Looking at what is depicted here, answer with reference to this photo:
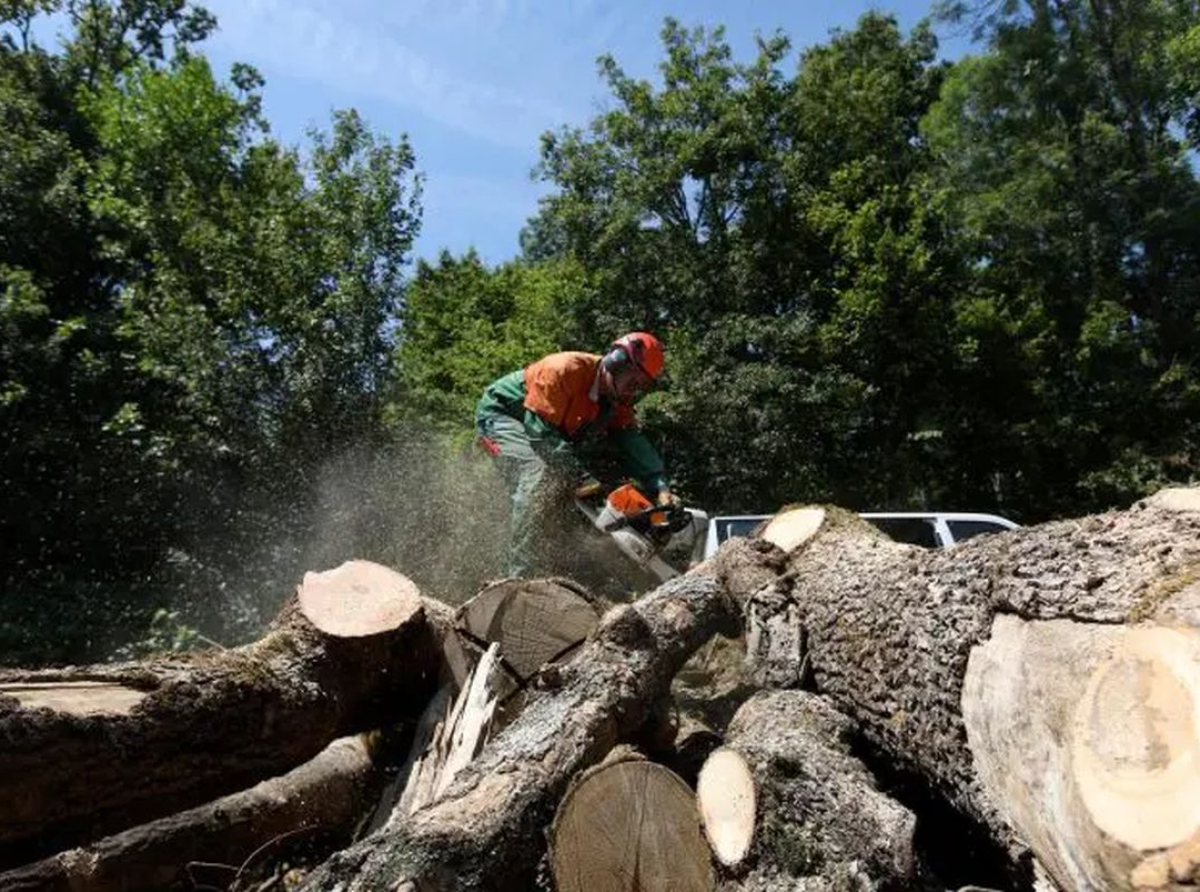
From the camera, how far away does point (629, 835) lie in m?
2.64

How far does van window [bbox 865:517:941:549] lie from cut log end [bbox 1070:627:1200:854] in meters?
5.50

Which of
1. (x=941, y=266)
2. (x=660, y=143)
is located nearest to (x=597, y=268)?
(x=660, y=143)

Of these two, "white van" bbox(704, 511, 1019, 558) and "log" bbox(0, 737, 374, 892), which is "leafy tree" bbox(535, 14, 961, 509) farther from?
"log" bbox(0, 737, 374, 892)

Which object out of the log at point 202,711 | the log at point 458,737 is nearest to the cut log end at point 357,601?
the log at point 202,711

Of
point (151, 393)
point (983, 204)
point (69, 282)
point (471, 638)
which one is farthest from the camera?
point (983, 204)

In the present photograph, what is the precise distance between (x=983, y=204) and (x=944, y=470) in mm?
6143

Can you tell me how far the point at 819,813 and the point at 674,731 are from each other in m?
1.21

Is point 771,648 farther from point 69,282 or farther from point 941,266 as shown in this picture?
point 69,282

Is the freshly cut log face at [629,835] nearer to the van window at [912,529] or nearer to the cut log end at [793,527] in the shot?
the cut log end at [793,527]

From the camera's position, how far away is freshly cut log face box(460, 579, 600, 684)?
394 cm

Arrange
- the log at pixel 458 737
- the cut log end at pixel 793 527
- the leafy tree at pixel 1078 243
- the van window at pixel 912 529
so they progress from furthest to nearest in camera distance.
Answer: the leafy tree at pixel 1078 243 → the van window at pixel 912 529 → the cut log end at pixel 793 527 → the log at pixel 458 737

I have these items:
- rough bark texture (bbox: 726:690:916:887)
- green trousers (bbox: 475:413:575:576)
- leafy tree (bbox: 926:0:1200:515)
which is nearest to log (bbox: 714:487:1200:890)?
rough bark texture (bbox: 726:690:916:887)

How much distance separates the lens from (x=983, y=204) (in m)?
18.9

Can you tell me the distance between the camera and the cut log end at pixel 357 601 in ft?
12.1
